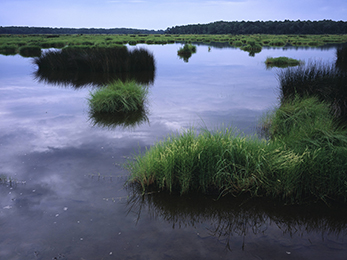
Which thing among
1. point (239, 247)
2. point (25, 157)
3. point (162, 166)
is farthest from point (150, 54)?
point (239, 247)

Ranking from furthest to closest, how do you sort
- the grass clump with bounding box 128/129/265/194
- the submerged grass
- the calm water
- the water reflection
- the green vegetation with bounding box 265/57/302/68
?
1. the green vegetation with bounding box 265/57/302/68
2. the grass clump with bounding box 128/129/265/194
3. the submerged grass
4. the water reflection
5. the calm water

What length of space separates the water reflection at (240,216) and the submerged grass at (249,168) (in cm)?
20

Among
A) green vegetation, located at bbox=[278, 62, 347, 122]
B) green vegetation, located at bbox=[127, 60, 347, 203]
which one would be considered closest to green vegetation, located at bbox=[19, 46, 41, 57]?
green vegetation, located at bbox=[278, 62, 347, 122]

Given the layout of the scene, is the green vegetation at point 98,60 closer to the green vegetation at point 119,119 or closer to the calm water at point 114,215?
the green vegetation at point 119,119

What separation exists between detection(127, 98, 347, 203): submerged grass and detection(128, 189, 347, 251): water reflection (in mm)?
201

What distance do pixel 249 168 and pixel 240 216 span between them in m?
0.84

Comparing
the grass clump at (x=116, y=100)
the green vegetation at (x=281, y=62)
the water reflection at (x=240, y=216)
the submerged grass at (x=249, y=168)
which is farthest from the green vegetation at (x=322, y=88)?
the green vegetation at (x=281, y=62)

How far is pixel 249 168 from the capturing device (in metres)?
4.45

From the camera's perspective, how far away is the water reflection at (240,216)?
3.61 meters

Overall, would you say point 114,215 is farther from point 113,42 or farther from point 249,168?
point 113,42

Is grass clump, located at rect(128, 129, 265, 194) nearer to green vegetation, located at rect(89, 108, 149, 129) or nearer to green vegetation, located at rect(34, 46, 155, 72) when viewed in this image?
green vegetation, located at rect(89, 108, 149, 129)

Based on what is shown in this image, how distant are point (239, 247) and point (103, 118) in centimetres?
614

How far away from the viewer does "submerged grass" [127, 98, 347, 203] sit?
430cm

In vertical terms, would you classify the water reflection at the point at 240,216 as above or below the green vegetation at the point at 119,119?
below
